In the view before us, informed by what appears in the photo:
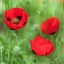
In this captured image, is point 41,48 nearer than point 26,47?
Yes

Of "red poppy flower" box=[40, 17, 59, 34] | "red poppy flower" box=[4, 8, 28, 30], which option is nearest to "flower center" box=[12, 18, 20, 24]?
"red poppy flower" box=[4, 8, 28, 30]

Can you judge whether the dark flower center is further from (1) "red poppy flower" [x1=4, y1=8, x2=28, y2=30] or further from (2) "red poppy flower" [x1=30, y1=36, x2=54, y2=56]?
(2) "red poppy flower" [x1=30, y1=36, x2=54, y2=56]

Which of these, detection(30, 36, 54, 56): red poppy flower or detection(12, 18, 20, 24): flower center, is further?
detection(12, 18, 20, 24): flower center

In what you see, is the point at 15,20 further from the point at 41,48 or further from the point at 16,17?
the point at 41,48

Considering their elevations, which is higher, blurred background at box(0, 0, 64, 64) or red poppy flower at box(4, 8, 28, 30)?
red poppy flower at box(4, 8, 28, 30)

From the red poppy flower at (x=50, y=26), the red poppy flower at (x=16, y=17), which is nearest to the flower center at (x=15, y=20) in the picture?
the red poppy flower at (x=16, y=17)

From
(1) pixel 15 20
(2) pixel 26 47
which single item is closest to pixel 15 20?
(1) pixel 15 20

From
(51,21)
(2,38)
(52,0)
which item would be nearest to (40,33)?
(51,21)

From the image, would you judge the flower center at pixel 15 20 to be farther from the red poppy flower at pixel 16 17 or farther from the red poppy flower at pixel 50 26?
the red poppy flower at pixel 50 26

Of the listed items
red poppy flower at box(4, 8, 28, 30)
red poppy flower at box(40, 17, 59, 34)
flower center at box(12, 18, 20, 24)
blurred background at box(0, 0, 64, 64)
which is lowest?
blurred background at box(0, 0, 64, 64)
